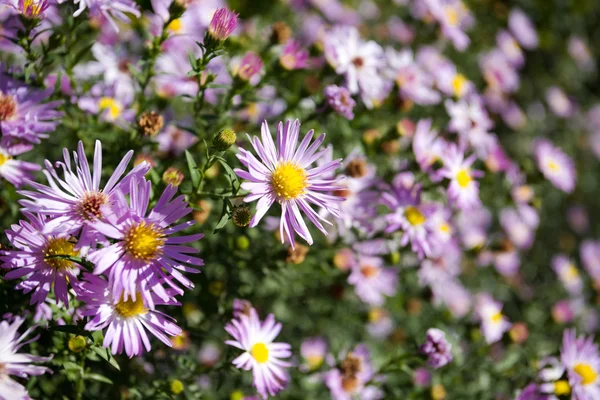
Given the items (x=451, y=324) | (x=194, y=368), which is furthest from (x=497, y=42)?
(x=194, y=368)

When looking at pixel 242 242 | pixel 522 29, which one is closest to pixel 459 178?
pixel 242 242

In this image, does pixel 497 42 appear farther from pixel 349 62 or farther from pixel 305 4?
pixel 349 62

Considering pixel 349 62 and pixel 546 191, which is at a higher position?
pixel 546 191

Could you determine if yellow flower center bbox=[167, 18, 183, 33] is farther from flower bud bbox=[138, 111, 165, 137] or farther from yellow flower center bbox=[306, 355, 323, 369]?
yellow flower center bbox=[306, 355, 323, 369]

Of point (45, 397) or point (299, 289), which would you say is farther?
point (299, 289)

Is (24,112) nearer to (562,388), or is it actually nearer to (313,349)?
(313,349)

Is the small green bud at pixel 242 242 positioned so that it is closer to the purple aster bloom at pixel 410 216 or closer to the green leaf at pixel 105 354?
the purple aster bloom at pixel 410 216

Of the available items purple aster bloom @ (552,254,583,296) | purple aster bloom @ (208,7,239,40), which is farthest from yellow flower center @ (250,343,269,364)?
purple aster bloom @ (552,254,583,296)

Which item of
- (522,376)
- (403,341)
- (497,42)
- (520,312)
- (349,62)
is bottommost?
(522,376)
